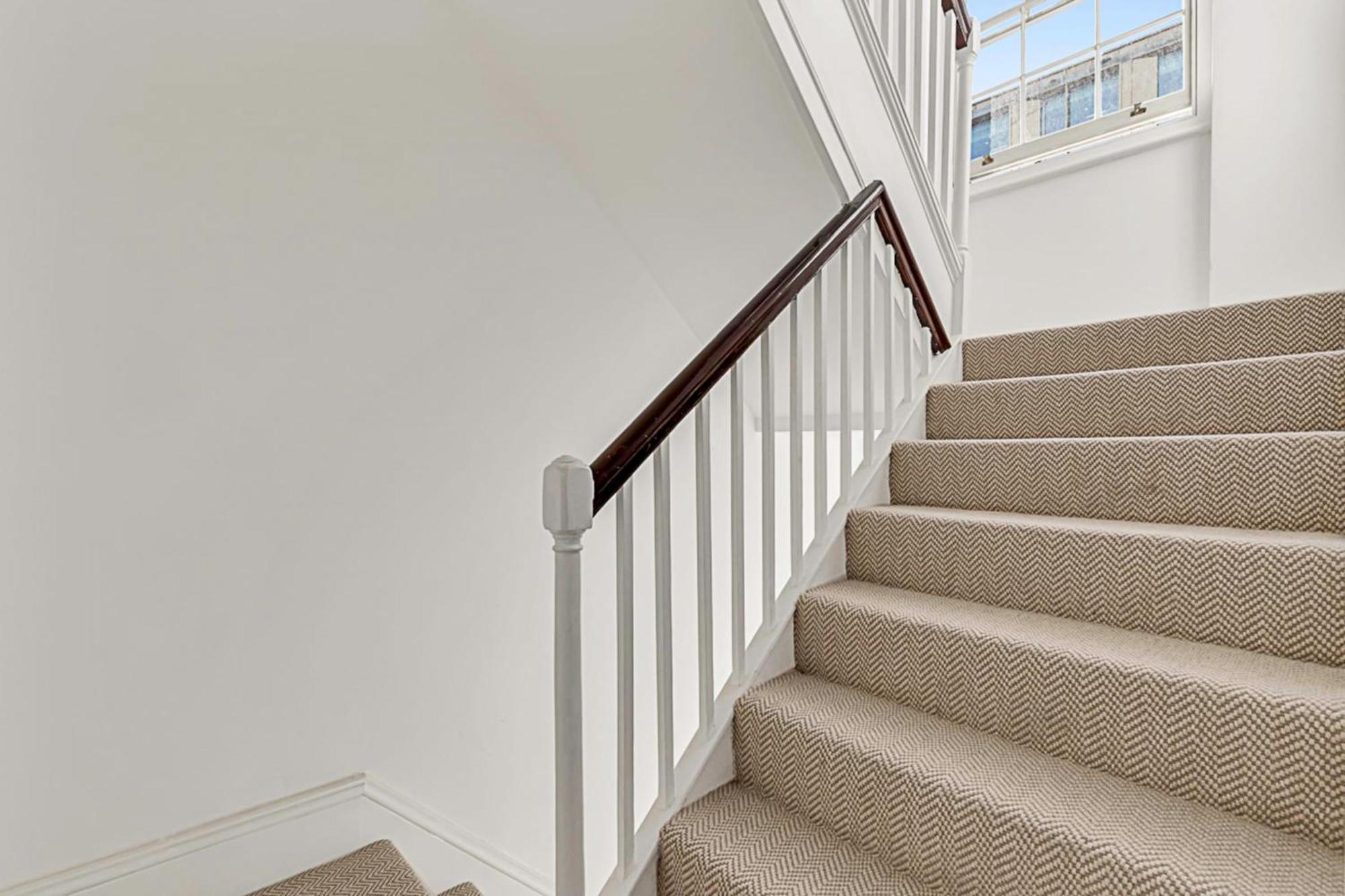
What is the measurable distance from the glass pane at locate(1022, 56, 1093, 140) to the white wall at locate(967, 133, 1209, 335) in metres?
0.31

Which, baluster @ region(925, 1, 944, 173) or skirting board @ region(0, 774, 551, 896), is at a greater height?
baluster @ region(925, 1, 944, 173)

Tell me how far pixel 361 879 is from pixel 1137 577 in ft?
5.56

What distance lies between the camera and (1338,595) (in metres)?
1.09

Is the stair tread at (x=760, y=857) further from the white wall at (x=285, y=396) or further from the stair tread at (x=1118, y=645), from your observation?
the white wall at (x=285, y=396)

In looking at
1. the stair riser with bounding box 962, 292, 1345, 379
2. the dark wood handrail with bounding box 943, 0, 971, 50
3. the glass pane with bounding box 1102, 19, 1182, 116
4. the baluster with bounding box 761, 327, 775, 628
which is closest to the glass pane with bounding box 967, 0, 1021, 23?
the glass pane with bounding box 1102, 19, 1182, 116

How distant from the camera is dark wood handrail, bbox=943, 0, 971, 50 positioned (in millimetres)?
2195

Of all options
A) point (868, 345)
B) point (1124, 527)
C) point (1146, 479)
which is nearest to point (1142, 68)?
point (868, 345)

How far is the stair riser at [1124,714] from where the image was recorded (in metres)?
0.95

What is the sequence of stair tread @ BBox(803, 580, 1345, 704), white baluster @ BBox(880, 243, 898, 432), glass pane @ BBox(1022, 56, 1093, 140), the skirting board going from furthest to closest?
glass pane @ BBox(1022, 56, 1093, 140)
white baluster @ BBox(880, 243, 898, 432)
the skirting board
stair tread @ BBox(803, 580, 1345, 704)

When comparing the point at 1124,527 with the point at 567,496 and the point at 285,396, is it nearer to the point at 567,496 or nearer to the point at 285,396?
the point at 567,496

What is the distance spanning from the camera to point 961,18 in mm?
2262

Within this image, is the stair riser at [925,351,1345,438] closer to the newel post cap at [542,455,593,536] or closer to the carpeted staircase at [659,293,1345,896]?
the carpeted staircase at [659,293,1345,896]

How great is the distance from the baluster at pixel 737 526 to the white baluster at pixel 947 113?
4.08 ft

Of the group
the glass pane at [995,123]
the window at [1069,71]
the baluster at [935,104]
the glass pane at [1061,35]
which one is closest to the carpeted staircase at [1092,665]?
the baluster at [935,104]
